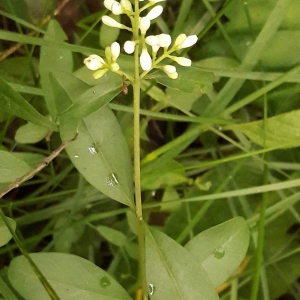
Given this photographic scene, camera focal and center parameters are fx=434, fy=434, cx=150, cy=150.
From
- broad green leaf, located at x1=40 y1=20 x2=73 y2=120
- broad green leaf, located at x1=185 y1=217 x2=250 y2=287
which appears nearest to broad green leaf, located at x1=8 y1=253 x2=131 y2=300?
broad green leaf, located at x1=185 y1=217 x2=250 y2=287

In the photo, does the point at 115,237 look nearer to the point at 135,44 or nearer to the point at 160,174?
the point at 160,174

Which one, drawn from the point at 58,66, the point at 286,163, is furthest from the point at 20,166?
the point at 286,163

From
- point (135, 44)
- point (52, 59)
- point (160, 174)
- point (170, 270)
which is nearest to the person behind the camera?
point (135, 44)

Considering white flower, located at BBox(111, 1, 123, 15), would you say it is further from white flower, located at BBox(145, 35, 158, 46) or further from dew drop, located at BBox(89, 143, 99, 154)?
dew drop, located at BBox(89, 143, 99, 154)

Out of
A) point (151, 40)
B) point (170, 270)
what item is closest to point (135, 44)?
point (151, 40)

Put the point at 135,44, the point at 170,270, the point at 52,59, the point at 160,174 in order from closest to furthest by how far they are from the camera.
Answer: the point at 135,44 → the point at 170,270 → the point at 52,59 → the point at 160,174

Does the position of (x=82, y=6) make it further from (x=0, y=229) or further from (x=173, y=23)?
(x=0, y=229)

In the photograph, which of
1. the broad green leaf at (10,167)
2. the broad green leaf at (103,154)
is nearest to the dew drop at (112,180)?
the broad green leaf at (103,154)

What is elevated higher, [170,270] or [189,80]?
[189,80]
